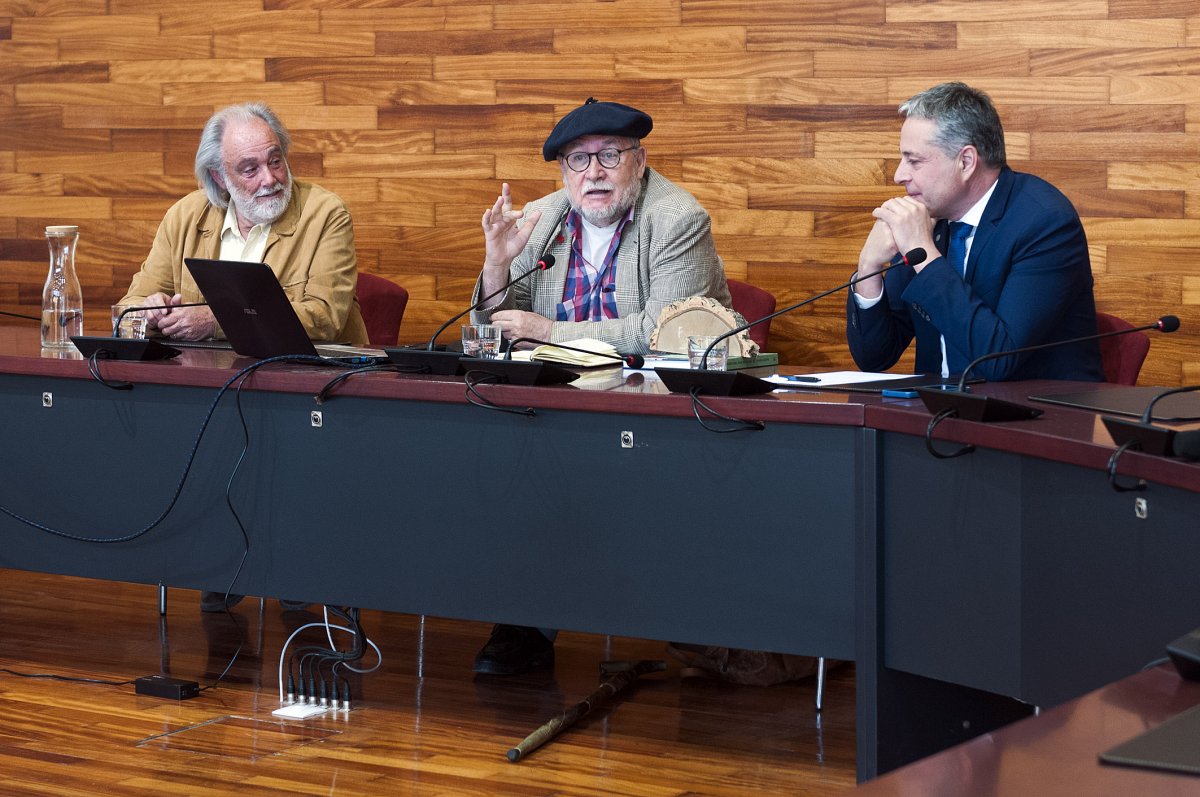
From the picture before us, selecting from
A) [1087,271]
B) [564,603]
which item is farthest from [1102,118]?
[564,603]

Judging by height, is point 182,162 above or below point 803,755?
above

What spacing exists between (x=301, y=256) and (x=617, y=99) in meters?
1.28

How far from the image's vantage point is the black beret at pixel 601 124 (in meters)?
3.31

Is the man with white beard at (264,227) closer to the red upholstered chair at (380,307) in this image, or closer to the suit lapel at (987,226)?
the red upholstered chair at (380,307)

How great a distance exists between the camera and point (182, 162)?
4.99 meters

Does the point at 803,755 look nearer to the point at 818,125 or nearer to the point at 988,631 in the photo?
the point at 988,631

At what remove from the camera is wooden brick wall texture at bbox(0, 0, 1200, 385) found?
3922 millimetres

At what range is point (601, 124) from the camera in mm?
3312

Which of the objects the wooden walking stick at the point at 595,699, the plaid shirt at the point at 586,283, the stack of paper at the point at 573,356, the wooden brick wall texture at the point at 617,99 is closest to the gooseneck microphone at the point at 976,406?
the stack of paper at the point at 573,356

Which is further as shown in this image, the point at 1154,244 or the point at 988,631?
the point at 1154,244

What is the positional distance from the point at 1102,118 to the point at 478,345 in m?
2.09

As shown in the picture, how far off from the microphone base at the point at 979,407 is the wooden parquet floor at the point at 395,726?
2.36ft

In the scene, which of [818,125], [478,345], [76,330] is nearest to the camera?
[478,345]

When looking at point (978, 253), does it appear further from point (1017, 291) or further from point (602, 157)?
point (602, 157)
